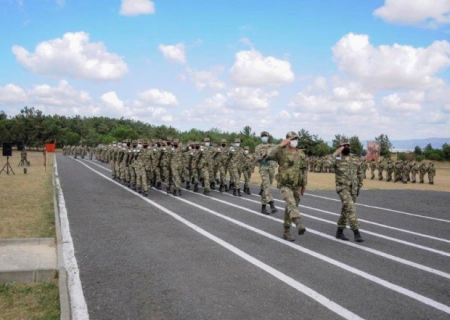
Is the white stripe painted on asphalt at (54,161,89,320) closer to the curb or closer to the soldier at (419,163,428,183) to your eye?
the curb

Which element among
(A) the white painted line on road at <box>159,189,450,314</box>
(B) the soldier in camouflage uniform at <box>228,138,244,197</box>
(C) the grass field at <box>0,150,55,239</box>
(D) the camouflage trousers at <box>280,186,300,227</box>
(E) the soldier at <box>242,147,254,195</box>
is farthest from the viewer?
(E) the soldier at <box>242,147,254,195</box>

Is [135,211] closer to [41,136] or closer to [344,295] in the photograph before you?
[344,295]

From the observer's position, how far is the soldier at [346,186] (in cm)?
830

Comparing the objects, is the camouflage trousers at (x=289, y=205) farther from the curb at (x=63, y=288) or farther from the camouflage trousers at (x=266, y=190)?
the curb at (x=63, y=288)

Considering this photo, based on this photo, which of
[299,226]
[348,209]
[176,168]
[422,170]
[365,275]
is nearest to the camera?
[365,275]

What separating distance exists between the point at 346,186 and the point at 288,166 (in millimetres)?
1254

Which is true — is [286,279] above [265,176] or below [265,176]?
below

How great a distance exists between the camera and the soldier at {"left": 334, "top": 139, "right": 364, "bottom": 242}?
8.30 meters

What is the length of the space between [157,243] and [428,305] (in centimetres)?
464

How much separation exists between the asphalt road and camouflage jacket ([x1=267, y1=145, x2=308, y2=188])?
1.16 metres

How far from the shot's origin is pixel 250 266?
6.39 metres

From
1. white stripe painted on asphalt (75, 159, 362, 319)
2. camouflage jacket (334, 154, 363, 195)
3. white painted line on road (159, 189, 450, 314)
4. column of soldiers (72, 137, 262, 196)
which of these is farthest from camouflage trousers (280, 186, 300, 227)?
column of soldiers (72, 137, 262, 196)

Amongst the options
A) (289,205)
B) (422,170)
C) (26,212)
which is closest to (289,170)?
(289,205)

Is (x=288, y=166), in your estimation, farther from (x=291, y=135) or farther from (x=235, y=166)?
(x=235, y=166)
